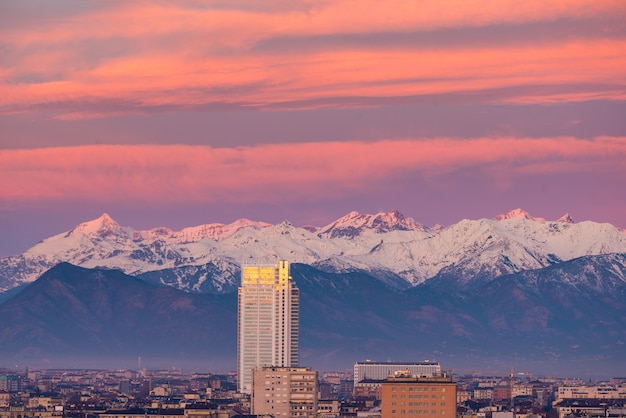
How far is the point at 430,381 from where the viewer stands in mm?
160375

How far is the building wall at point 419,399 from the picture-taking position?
512ft

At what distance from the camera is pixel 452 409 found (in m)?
160

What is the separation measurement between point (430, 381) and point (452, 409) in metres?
2.44

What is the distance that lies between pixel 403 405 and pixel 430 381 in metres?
3.94

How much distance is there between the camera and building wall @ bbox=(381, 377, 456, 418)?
156000 millimetres

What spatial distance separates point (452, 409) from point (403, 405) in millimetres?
4262

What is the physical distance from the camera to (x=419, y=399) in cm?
15662

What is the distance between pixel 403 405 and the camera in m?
157
